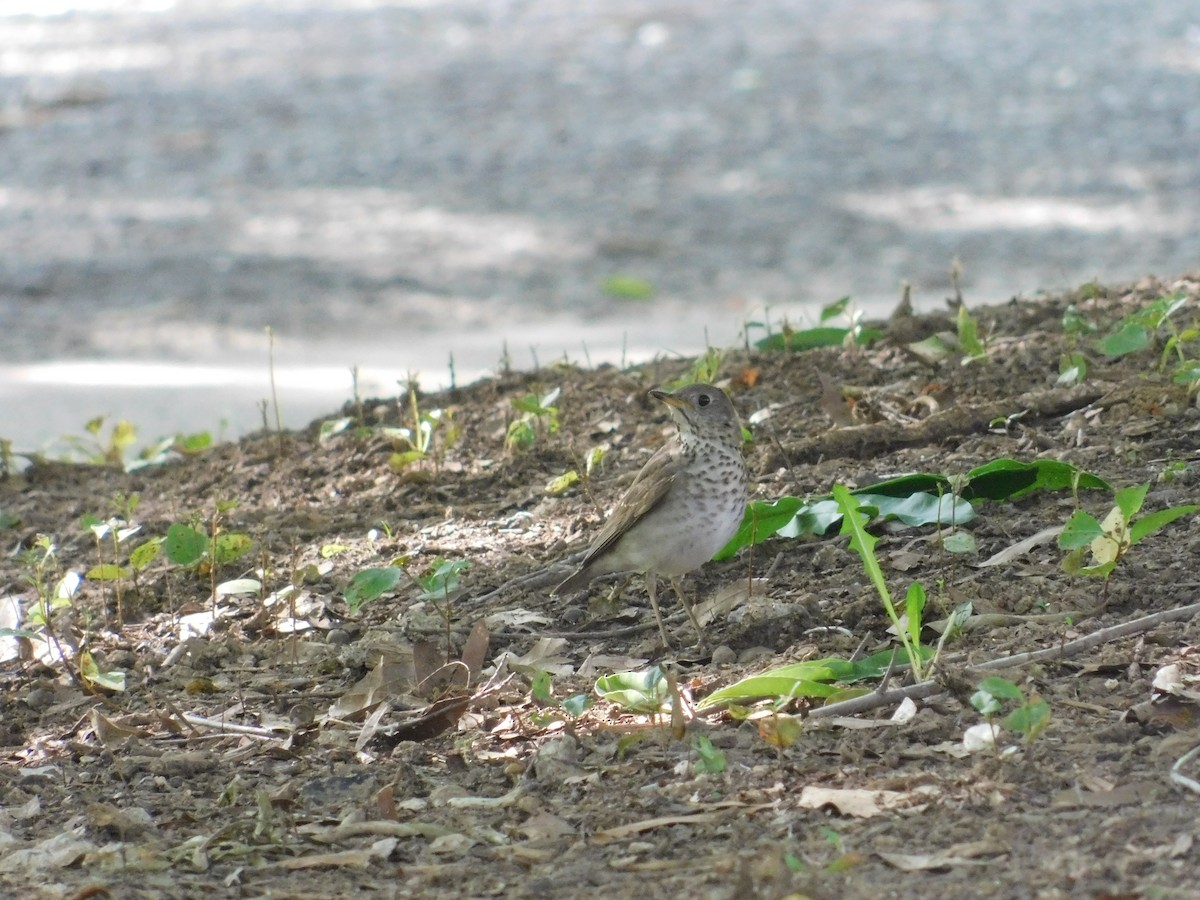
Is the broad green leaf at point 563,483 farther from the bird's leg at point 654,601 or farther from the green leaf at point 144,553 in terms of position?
the green leaf at point 144,553

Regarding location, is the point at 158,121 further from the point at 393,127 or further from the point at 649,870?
the point at 649,870

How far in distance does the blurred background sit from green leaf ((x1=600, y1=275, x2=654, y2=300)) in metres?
0.06

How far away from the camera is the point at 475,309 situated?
34.6ft

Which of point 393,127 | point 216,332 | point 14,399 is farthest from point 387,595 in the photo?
point 393,127

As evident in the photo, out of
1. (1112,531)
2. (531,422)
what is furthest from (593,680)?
(531,422)

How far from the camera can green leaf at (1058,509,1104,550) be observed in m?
3.99

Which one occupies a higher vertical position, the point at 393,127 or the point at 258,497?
the point at 393,127

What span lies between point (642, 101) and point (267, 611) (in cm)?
1064

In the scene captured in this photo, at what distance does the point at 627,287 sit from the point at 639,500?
517 cm

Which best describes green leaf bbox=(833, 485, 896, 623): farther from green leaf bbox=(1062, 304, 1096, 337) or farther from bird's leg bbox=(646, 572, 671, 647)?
green leaf bbox=(1062, 304, 1096, 337)

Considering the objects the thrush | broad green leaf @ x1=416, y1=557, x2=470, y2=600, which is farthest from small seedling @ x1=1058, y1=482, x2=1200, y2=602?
broad green leaf @ x1=416, y1=557, x2=470, y2=600

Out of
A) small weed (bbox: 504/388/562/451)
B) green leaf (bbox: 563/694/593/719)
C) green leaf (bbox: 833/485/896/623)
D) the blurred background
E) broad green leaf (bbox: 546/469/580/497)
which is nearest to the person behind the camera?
green leaf (bbox: 563/694/593/719)

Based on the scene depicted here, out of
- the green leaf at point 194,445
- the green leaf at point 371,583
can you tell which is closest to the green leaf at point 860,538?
the green leaf at point 371,583

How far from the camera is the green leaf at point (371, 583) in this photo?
433 centimetres
